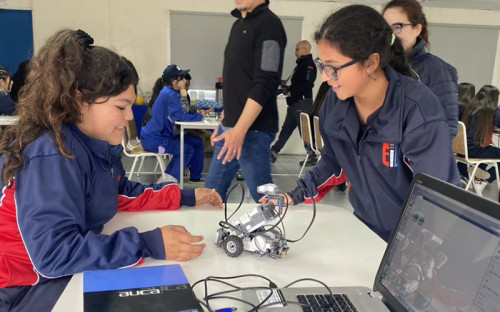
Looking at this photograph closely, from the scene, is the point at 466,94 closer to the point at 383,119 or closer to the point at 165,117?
the point at 165,117

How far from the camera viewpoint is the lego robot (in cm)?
104

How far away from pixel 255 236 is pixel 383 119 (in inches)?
20.5

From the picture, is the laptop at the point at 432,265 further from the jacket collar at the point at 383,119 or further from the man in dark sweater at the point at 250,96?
the man in dark sweater at the point at 250,96

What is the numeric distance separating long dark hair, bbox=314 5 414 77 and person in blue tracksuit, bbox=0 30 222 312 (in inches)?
23.5

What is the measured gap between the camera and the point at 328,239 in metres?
1.20

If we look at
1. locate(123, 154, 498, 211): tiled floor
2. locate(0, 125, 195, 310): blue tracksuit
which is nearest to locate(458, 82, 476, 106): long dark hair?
locate(123, 154, 498, 211): tiled floor

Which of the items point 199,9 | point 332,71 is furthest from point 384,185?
point 199,9

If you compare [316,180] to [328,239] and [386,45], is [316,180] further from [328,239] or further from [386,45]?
[386,45]

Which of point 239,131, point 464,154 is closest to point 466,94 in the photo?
point 464,154

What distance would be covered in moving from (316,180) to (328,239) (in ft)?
1.09

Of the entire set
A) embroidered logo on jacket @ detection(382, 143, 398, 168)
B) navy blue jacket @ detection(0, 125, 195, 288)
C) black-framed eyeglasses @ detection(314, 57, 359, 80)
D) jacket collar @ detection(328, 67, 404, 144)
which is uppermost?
black-framed eyeglasses @ detection(314, 57, 359, 80)

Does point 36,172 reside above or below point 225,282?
above

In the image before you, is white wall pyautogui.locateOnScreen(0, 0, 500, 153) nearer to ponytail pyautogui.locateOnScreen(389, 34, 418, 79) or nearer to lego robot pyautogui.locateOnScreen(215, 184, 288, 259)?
ponytail pyautogui.locateOnScreen(389, 34, 418, 79)

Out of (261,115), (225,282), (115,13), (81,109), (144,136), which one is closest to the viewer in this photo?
(225,282)
